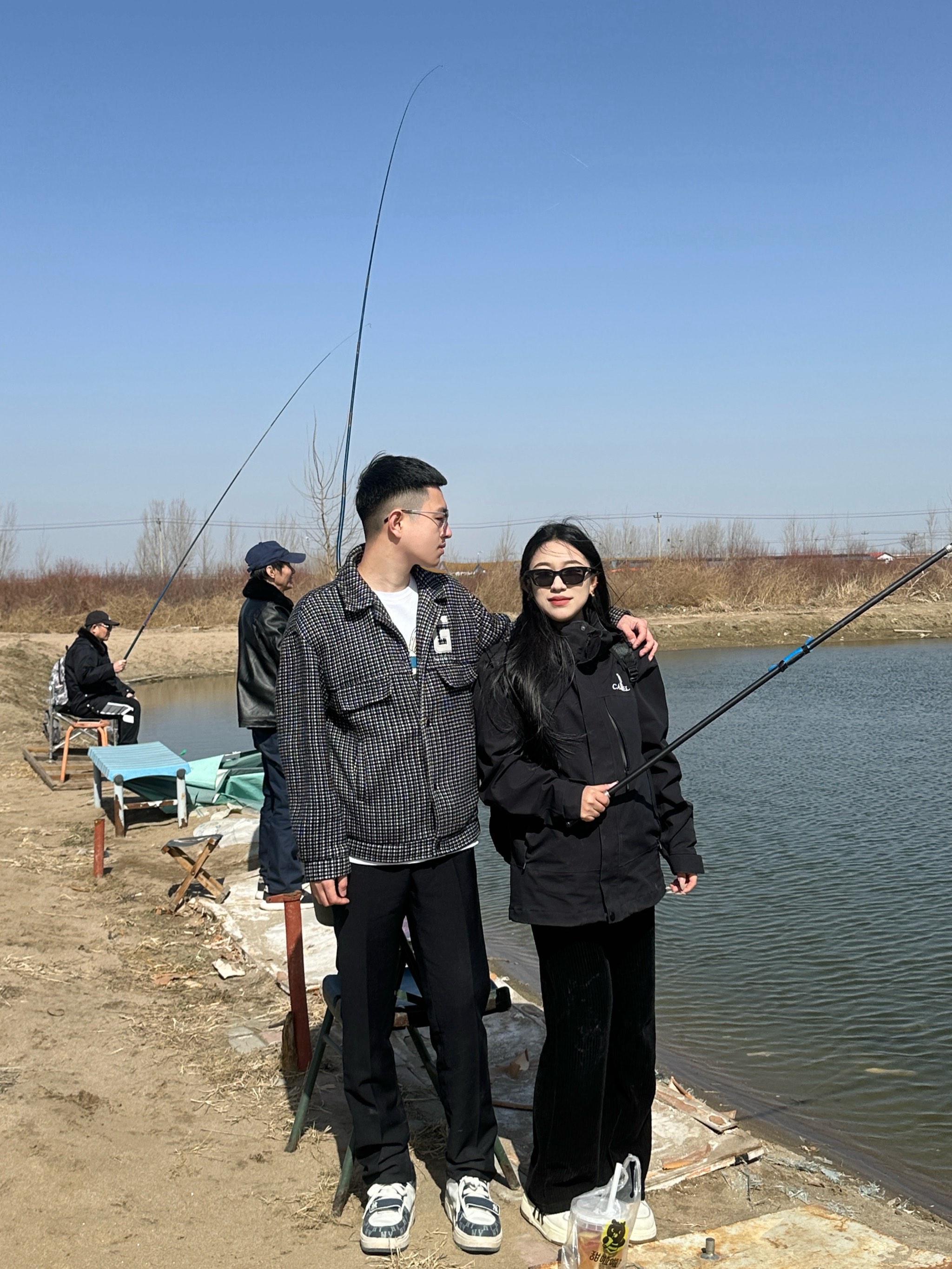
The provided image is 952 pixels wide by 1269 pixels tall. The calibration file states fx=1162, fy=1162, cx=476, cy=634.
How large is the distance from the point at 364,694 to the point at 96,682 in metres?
7.99

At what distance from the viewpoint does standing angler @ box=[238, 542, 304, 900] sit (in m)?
5.93

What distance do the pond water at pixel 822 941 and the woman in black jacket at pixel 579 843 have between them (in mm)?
1632

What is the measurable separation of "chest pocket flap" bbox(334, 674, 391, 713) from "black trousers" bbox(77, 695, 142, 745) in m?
7.82

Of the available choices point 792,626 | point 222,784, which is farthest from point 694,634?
point 222,784

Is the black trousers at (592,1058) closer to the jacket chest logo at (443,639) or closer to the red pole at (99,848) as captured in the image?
the jacket chest logo at (443,639)

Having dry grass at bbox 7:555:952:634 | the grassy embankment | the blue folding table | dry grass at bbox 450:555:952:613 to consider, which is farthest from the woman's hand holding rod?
dry grass at bbox 450:555:952:613

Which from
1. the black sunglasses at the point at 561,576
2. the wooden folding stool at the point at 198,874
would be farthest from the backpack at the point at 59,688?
the black sunglasses at the point at 561,576

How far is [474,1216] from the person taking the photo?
286cm

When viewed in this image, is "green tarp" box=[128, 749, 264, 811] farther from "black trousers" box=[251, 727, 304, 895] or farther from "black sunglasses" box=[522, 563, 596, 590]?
"black sunglasses" box=[522, 563, 596, 590]

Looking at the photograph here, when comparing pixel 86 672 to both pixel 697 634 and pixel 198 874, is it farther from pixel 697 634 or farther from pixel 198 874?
pixel 697 634

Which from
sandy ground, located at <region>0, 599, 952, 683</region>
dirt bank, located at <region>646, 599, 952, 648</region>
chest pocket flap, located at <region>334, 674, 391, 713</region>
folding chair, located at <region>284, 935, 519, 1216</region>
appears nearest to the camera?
chest pocket flap, located at <region>334, 674, 391, 713</region>

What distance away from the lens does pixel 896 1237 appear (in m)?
3.18

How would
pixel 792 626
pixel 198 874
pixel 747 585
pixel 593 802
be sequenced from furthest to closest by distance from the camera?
pixel 747 585 → pixel 792 626 → pixel 198 874 → pixel 593 802

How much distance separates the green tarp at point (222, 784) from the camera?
847cm
